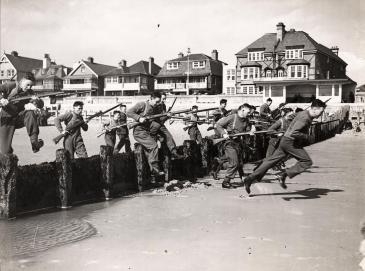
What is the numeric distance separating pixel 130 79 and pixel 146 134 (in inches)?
2946

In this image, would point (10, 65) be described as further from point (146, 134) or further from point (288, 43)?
point (146, 134)

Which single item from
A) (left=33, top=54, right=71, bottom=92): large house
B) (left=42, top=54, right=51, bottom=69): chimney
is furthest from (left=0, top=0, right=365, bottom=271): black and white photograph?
(left=42, top=54, right=51, bottom=69): chimney

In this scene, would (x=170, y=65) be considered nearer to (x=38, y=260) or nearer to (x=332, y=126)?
(x=332, y=126)

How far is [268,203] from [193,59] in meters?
73.0

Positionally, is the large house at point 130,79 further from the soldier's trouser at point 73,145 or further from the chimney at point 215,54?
the soldier's trouser at point 73,145

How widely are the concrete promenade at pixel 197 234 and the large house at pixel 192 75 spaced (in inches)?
2686

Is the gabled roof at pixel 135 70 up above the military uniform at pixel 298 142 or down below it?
above

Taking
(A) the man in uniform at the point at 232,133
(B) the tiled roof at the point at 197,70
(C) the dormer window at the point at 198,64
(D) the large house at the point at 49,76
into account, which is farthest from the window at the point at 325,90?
(D) the large house at the point at 49,76

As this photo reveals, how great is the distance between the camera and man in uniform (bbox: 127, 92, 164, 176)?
1025 centimetres

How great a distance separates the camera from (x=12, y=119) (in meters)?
8.98

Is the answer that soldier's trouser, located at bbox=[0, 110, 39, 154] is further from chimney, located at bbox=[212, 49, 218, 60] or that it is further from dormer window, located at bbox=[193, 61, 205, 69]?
chimney, located at bbox=[212, 49, 218, 60]

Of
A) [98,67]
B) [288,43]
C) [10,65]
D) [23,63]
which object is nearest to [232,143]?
[288,43]

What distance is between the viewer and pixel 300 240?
5801 millimetres

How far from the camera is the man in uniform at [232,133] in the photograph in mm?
9961
